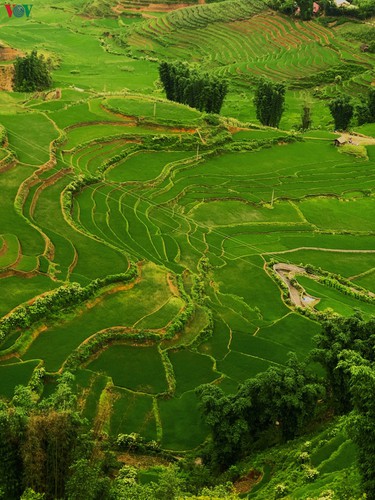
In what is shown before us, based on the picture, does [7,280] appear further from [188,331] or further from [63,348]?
[188,331]

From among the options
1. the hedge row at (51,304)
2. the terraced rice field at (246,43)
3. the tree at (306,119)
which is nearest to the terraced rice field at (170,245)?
the hedge row at (51,304)

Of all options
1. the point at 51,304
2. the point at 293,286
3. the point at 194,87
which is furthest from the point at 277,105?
the point at 51,304

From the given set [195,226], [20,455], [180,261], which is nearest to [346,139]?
[195,226]

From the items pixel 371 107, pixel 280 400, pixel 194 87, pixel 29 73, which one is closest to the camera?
pixel 280 400

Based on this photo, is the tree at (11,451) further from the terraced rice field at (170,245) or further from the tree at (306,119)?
the tree at (306,119)

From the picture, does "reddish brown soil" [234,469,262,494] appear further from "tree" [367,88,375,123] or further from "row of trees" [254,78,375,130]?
"tree" [367,88,375,123]

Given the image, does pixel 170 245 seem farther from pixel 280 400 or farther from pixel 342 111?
pixel 342 111
